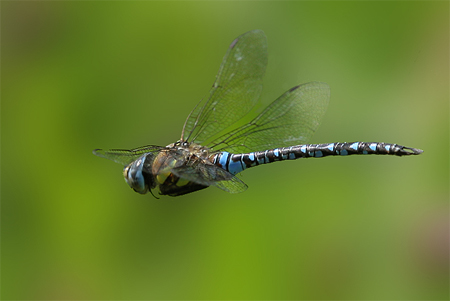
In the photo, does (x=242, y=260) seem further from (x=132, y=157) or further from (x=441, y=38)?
(x=441, y=38)

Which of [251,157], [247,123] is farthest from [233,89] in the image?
[251,157]

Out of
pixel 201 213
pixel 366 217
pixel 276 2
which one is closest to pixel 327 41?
pixel 276 2

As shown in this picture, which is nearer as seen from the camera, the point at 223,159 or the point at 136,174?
the point at 136,174

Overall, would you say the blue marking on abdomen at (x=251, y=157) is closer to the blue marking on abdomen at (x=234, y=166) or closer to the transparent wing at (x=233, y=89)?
the blue marking on abdomen at (x=234, y=166)

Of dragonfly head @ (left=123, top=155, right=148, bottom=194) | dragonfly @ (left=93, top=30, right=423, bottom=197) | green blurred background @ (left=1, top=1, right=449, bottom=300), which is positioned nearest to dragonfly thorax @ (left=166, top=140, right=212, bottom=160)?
dragonfly @ (left=93, top=30, right=423, bottom=197)

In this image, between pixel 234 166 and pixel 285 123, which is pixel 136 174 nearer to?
pixel 234 166

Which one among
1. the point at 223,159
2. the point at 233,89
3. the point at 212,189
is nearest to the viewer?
the point at 223,159

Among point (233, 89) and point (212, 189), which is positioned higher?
point (233, 89)
